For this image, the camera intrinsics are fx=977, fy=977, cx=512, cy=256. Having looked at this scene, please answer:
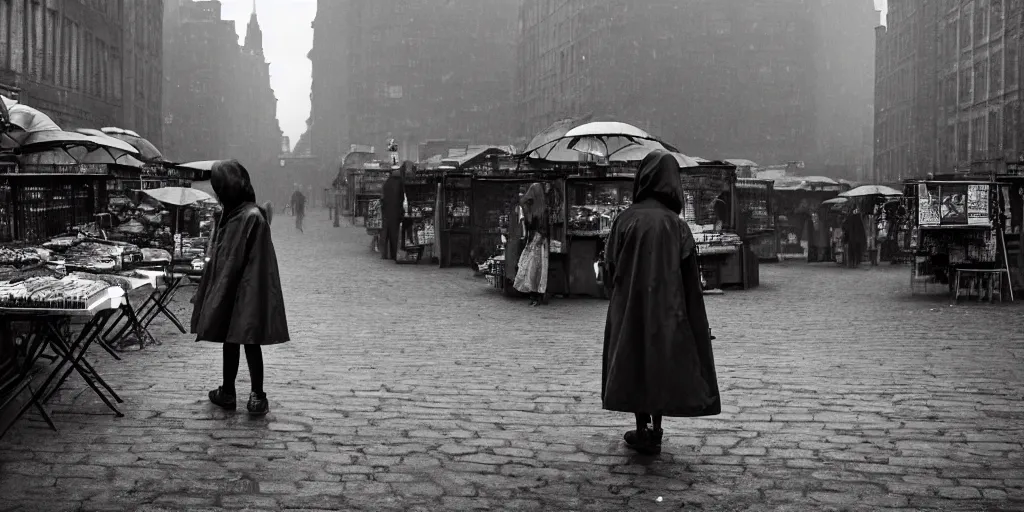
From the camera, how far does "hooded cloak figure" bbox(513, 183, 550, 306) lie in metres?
15.6

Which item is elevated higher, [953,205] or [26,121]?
[26,121]

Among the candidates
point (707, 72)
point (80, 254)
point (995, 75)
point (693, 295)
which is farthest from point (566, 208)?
point (707, 72)

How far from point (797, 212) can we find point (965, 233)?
490 inches

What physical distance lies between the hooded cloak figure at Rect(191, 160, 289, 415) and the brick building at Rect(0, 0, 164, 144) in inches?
834

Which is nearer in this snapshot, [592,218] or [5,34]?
[592,218]

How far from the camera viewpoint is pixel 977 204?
15.6 meters

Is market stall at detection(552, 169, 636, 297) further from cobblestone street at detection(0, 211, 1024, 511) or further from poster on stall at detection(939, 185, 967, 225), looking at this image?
poster on stall at detection(939, 185, 967, 225)

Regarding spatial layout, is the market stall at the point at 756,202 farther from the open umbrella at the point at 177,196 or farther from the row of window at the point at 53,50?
the row of window at the point at 53,50

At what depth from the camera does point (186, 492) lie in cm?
521

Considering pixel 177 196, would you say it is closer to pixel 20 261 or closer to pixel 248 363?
pixel 20 261

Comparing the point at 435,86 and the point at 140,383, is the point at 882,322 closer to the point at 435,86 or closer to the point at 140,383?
the point at 140,383

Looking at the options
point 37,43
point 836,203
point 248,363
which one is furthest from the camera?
point 37,43

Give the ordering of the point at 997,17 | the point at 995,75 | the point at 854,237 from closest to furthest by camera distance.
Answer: the point at 854,237, the point at 997,17, the point at 995,75

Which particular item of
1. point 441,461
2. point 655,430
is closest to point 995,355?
point 655,430
